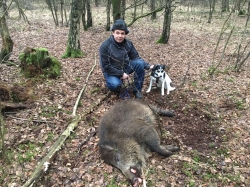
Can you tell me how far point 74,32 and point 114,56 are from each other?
4.59 meters

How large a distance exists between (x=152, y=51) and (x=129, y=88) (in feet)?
17.5

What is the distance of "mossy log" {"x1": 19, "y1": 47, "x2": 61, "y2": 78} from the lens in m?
7.83

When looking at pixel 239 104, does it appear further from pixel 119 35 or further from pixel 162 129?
pixel 119 35

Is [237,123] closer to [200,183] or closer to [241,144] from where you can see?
[241,144]

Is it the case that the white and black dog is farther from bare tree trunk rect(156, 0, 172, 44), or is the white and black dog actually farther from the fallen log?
bare tree trunk rect(156, 0, 172, 44)

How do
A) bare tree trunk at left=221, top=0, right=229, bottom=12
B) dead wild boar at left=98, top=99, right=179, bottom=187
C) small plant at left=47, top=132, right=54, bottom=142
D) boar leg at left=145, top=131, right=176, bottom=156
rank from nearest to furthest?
dead wild boar at left=98, top=99, right=179, bottom=187 < boar leg at left=145, top=131, right=176, bottom=156 < small plant at left=47, top=132, right=54, bottom=142 < bare tree trunk at left=221, top=0, right=229, bottom=12

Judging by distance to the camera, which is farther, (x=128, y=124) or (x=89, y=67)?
(x=89, y=67)

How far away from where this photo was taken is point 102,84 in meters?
8.12

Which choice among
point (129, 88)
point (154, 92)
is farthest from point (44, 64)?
point (154, 92)

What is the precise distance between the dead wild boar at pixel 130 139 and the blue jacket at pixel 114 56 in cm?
185

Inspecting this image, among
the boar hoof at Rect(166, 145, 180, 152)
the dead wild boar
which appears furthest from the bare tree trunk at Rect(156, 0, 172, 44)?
the boar hoof at Rect(166, 145, 180, 152)

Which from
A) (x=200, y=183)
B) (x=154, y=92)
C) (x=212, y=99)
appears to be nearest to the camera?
(x=200, y=183)

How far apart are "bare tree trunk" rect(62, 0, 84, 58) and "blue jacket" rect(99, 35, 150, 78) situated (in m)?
4.19

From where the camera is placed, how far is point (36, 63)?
790cm
